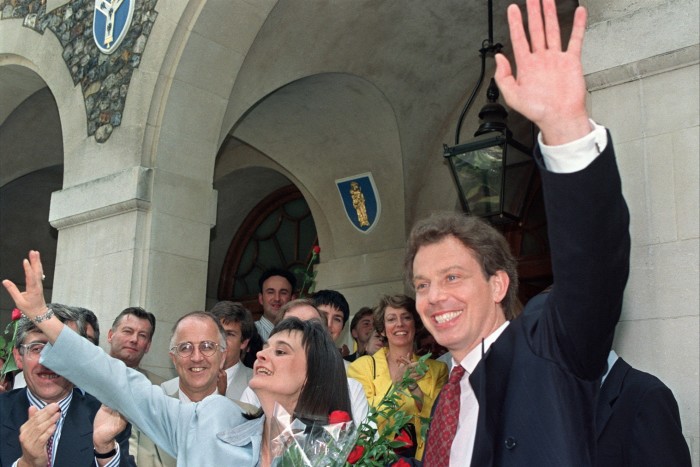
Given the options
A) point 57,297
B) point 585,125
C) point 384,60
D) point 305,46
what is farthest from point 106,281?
point 585,125

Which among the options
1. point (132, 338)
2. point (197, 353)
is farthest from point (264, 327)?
point (197, 353)

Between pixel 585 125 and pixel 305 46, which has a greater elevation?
pixel 305 46

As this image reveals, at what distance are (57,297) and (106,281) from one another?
67 centimetres

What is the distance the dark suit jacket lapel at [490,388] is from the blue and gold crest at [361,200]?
616 centimetres

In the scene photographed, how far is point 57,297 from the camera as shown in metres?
6.57

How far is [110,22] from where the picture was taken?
22.8 ft

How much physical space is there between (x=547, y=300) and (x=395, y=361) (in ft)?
8.34

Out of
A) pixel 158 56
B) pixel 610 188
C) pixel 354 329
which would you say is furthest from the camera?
pixel 158 56

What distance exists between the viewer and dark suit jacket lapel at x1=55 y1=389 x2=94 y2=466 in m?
3.43

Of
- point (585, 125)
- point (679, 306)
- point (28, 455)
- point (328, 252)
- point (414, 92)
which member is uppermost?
point (414, 92)

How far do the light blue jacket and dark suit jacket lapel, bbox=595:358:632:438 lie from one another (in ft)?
3.69

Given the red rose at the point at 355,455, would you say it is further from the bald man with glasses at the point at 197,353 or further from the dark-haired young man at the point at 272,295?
the dark-haired young man at the point at 272,295

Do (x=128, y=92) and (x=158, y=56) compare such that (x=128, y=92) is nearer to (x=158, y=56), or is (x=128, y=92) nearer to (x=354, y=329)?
(x=158, y=56)

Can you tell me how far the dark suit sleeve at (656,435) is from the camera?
2307 millimetres
